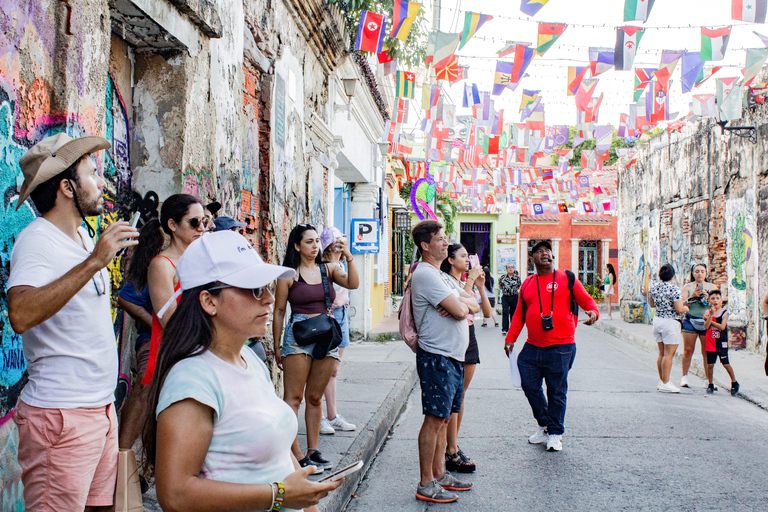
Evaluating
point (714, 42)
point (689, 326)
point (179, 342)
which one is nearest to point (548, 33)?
point (714, 42)

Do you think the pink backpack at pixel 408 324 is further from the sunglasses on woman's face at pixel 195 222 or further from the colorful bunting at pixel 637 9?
the colorful bunting at pixel 637 9

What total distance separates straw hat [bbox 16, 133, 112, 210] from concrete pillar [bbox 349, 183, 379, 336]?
10.3 m

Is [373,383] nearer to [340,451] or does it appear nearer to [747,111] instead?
[340,451]

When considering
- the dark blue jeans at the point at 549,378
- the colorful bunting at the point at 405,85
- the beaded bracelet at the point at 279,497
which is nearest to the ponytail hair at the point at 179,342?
the beaded bracelet at the point at 279,497

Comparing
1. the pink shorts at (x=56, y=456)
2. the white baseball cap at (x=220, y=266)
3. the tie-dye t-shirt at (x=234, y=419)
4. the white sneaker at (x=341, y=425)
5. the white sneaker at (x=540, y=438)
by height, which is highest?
the white baseball cap at (x=220, y=266)

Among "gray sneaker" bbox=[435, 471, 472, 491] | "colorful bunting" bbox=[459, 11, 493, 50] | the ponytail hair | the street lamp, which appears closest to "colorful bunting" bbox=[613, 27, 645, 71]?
"colorful bunting" bbox=[459, 11, 493, 50]

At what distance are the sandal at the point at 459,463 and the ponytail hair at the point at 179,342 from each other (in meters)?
3.70

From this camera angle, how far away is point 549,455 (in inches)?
217

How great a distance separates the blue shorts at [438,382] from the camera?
434 cm

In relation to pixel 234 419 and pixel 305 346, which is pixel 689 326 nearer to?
pixel 305 346

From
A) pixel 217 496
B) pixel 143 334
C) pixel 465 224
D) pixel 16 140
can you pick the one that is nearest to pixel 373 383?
pixel 143 334

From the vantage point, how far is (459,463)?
16.7 ft

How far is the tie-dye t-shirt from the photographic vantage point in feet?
5.35

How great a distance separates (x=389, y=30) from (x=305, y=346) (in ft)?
20.2
